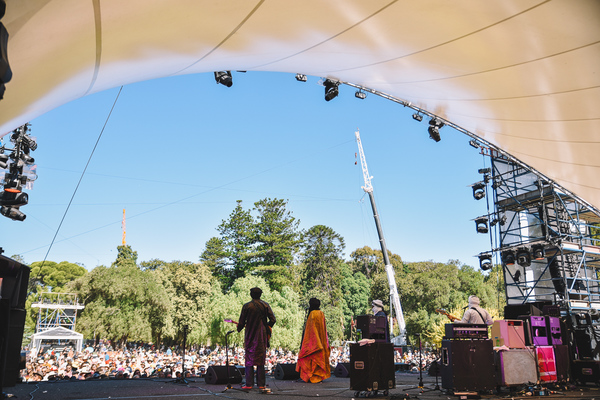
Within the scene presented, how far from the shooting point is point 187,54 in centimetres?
391

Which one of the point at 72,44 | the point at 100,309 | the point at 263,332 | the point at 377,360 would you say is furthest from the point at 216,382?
the point at 100,309

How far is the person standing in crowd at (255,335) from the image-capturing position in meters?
5.72

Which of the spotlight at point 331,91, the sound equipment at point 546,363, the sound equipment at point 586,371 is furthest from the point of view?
the spotlight at point 331,91

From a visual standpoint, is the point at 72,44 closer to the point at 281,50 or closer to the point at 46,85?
the point at 46,85

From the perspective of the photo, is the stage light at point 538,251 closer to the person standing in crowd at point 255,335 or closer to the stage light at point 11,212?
the person standing in crowd at point 255,335

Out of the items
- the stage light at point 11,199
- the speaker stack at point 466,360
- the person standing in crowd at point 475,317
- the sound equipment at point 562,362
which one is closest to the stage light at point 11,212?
the stage light at point 11,199

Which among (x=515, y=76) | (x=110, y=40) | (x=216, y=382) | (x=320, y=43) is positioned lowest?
(x=216, y=382)

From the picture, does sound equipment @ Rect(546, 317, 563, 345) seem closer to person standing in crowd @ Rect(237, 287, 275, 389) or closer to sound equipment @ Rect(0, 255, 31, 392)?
person standing in crowd @ Rect(237, 287, 275, 389)

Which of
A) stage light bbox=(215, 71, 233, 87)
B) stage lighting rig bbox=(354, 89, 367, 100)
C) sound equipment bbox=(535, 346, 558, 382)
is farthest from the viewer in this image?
stage lighting rig bbox=(354, 89, 367, 100)

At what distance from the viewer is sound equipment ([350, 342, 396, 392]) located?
5.08 meters

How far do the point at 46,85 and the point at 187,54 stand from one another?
49.0 inches

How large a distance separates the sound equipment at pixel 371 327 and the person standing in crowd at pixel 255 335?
1.29 m

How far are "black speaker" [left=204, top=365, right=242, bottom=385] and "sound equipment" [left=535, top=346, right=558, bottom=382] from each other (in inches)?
171

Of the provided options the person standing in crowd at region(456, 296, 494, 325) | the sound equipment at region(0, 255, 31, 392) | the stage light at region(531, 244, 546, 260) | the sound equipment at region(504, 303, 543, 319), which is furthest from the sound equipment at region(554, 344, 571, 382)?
the sound equipment at region(0, 255, 31, 392)
